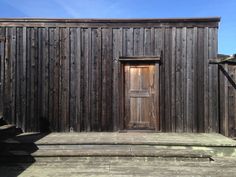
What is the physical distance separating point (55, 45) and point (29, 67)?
864 millimetres

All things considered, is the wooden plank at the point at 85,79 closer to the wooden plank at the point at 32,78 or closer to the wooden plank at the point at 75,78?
the wooden plank at the point at 75,78

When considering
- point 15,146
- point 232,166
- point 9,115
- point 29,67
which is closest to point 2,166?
point 15,146

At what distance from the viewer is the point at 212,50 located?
8688mm

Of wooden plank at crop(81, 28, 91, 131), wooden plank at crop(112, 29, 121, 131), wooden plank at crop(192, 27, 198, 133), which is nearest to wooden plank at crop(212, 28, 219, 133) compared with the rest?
wooden plank at crop(192, 27, 198, 133)

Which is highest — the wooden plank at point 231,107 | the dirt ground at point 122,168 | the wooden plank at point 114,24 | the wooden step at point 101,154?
the wooden plank at point 114,24

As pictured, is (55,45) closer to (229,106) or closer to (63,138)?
(63,138)

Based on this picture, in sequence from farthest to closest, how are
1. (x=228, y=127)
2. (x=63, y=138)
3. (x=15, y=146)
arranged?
(x=228, y=127) → (x=63, y=138) → (x=15, y=146)

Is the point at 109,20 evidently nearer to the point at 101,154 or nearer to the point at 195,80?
the point at 195,80

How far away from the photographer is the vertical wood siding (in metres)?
8.70

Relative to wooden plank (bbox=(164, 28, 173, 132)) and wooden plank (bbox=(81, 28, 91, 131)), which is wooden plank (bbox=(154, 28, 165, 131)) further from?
wooden plank (bbox=(81, 28, 91, 131))

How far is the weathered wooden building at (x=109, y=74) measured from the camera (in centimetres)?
870

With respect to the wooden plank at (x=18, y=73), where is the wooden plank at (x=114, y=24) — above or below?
above

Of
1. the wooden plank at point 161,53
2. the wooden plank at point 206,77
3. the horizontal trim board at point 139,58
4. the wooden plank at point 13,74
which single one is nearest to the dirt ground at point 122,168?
the wooden plank at point 206,77

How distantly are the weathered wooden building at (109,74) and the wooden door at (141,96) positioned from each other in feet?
0.08
